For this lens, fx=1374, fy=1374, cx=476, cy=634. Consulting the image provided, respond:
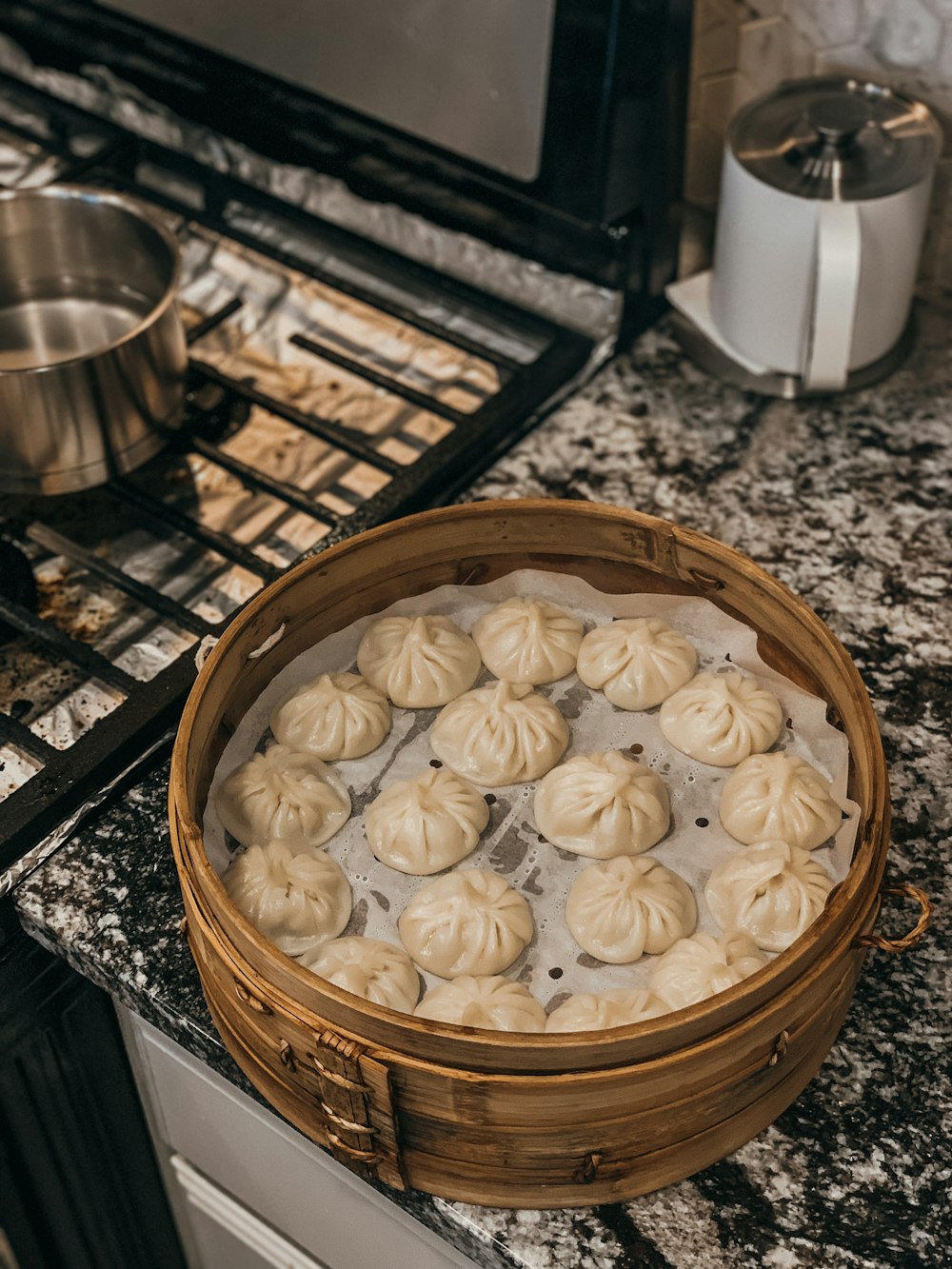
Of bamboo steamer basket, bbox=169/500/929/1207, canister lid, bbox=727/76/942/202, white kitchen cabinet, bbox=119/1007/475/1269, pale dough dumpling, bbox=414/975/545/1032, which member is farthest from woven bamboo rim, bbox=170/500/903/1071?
canister lid, bbox=727/76/942/202

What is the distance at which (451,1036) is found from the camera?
0.81 metres

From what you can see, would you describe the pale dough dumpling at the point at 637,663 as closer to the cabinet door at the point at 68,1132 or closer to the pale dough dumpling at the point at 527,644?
the pale dough dumpling at the point at 527,644

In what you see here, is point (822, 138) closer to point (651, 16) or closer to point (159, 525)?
point (651, 16)

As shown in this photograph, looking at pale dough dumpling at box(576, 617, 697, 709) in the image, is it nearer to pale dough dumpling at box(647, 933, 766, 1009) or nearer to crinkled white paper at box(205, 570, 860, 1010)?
crinkled white paper at box(205, 570, 860, 1010)

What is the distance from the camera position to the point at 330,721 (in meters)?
1.12

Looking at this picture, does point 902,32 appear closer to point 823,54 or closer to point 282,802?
point 823,54

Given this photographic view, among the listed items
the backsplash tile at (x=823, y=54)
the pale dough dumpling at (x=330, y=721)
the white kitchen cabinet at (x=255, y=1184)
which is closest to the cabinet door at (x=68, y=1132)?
the white kitchen cabinet at (x=255, y=1184)

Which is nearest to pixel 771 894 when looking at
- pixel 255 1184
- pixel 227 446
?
pixel 255 1184

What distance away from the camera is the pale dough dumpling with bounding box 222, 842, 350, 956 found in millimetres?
1009

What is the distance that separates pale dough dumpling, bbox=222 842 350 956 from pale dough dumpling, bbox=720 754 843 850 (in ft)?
1.02

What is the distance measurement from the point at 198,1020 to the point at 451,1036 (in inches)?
11.9

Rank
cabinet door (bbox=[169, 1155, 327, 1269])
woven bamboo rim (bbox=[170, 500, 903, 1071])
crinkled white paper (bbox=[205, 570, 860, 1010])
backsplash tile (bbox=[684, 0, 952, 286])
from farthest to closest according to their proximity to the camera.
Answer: backsplash tile (bbox=[684, 0, 952, 286]), cabinet door (bbox=[169, 1155, 327, 1269]), crinkled white paper (bbox=[205, 570, 860, 1010]), woven bamboo rim (bbox=[170, 500, 903, 1071])

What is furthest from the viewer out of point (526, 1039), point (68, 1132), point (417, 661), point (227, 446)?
point (227, 446)

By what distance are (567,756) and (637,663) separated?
98mm
